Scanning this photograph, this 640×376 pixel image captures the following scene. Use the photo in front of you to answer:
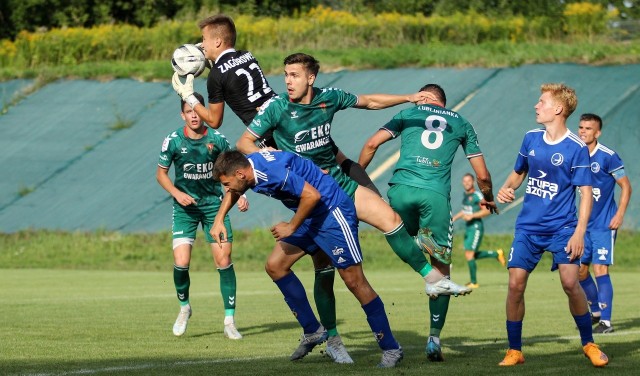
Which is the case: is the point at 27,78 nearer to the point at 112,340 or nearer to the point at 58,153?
the point at 58,153

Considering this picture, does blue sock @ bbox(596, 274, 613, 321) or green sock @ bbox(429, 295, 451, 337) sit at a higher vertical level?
green sock @ bbox(429, 295, 451, 337)

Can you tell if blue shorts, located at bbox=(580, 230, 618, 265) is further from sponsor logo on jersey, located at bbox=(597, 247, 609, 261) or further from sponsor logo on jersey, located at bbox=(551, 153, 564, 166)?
sponsor logo on jersey, located at bbox=(551, 153, 564, 166)

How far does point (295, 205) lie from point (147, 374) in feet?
6.45

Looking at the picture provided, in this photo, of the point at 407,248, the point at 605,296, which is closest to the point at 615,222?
the point at 605,296

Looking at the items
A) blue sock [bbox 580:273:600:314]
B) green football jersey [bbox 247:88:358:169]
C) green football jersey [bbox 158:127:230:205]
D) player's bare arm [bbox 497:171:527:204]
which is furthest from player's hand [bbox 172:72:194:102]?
blue sock [bbox 580:273:600:314]

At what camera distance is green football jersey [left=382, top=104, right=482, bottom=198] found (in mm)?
10805

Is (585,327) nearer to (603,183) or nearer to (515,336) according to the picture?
(515,336)

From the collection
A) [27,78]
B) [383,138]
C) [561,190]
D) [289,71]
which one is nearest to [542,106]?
[561,190]

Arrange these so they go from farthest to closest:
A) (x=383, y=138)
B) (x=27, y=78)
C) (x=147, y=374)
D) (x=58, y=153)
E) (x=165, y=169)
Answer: (x=27, y=78) → (x=58, y=153) → (x=165, y=169) → (x=383, y=138) → (x=147, y=374)

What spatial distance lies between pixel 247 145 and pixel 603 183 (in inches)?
205

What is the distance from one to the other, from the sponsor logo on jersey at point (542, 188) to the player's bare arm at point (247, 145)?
8.24 ft

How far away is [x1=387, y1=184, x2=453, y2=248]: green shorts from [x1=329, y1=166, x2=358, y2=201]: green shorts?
0.50 metres

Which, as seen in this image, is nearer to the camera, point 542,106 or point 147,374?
point 147,374

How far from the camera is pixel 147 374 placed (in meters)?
9.28
